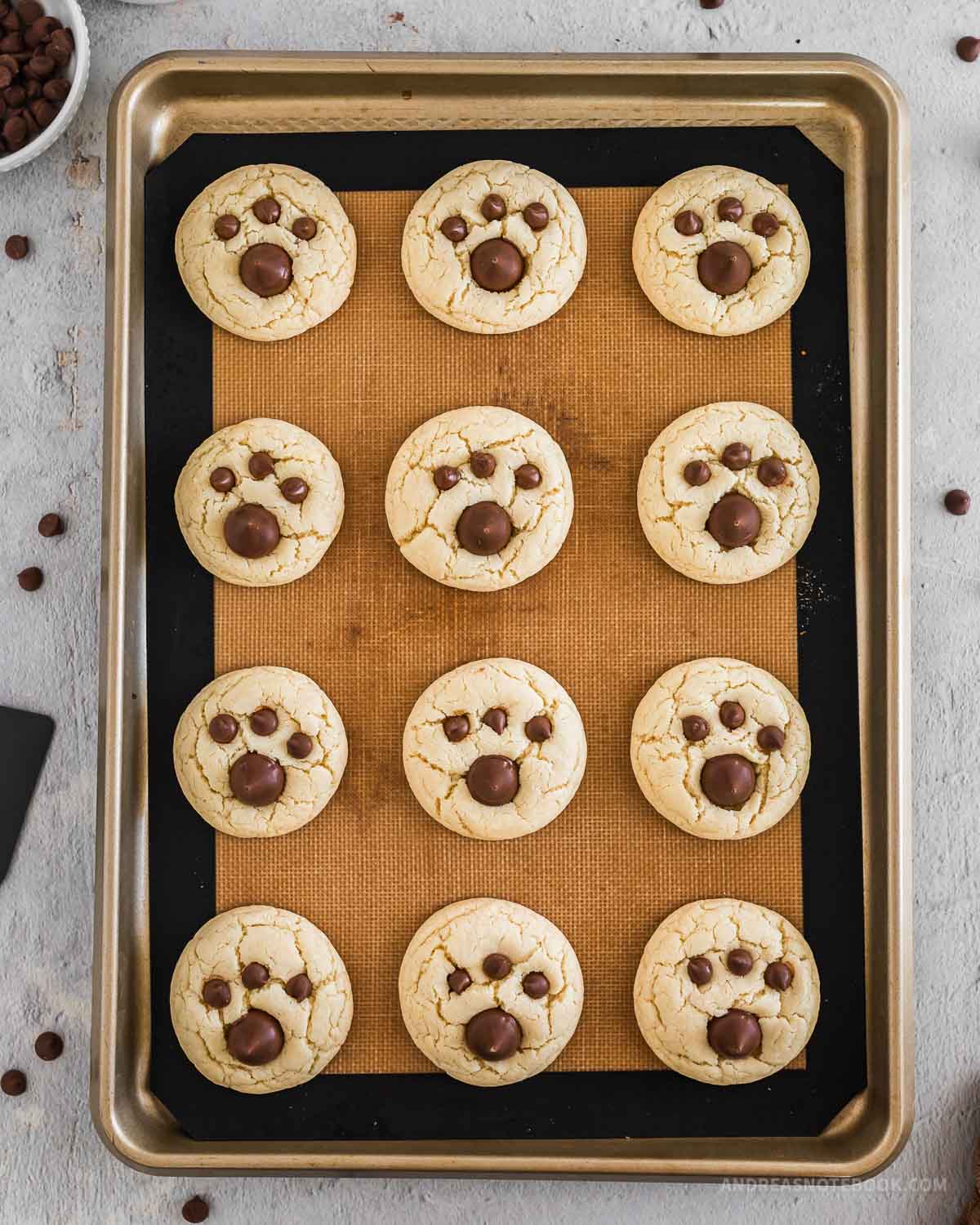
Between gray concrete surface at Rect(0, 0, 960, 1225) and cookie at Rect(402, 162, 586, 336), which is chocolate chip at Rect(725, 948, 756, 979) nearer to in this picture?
gray concrete surface at Rect(0, 0, 960, 1225)

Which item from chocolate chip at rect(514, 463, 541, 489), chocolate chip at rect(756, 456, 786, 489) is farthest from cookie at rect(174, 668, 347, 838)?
chocolate chip at rect(756, 456, 786, 489)

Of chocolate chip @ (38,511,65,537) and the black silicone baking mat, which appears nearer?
the black silicone baking mat

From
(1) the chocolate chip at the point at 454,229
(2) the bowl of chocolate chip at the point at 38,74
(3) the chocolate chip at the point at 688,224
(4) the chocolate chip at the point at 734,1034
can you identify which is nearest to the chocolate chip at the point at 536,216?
(1) the chocolate chip at the point at 454,229

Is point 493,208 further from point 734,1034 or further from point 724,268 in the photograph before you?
point 734,1034

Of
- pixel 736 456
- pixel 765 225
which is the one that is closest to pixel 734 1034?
pixel 736 456

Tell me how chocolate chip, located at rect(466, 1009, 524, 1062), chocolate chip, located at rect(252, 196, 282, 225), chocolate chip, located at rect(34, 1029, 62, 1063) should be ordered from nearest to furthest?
chocolate chip, located at rect(466, 1009, 524, 1062)
chocolate chip, located at rect(252, 196, 282, 225)
chocolate chip, located at rect(34, 1029, 62, 1063)

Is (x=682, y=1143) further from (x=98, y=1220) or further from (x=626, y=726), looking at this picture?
(x=98, y=1220)

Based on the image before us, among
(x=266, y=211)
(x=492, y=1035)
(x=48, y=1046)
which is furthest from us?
(x=48, y=1046)
